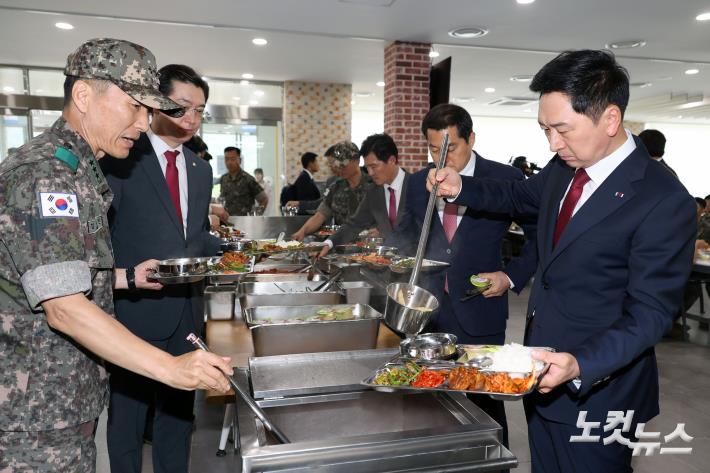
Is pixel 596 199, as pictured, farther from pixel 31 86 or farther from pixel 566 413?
pixel 31 86

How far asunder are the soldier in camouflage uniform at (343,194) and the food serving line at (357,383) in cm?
194

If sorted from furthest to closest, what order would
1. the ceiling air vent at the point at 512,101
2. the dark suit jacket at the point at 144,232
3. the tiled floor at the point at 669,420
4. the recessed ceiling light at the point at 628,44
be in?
the ceiling air vent at the point at 512,101 → the recessed ceiling light at the point at 628,44 → the tiled floor at the point at 669,420 → the dark suit jacket at the point at 144,232

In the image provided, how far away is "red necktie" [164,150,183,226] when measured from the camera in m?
2.02

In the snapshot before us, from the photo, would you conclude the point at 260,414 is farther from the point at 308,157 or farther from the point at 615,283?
the point at 308,157

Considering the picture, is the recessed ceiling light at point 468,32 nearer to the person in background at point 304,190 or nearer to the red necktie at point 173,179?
the person in background at point 304,190

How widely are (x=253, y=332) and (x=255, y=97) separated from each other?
840 cm

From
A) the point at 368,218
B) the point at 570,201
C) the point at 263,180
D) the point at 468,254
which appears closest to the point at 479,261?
the point at 468,254

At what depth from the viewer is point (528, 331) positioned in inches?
57.5

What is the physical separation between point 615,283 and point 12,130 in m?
9.70

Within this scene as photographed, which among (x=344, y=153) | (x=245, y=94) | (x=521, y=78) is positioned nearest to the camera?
(x=344, y=153)

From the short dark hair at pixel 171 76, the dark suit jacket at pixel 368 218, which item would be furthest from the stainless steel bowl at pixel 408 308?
the dark suit jacket at pixel 368 218

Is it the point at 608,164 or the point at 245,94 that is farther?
the point at 245,94

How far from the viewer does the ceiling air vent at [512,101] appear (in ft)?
36.1

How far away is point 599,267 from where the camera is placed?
4.02 ft
